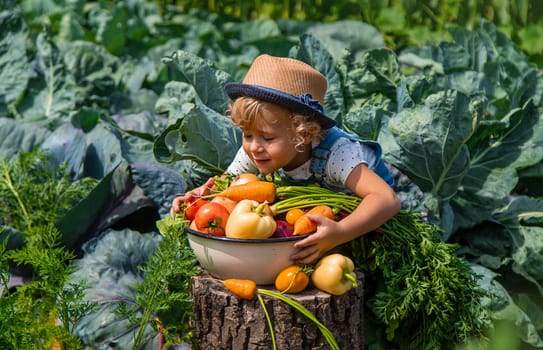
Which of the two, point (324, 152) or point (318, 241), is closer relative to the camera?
point (318, 241)

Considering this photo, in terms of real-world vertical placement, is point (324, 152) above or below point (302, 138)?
below

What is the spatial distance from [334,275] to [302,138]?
1.62ft

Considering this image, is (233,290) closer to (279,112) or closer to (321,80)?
(279,112)

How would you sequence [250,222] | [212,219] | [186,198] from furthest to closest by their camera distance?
[186,198] < [212,219] < [250,222]

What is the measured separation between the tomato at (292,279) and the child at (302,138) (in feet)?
0.13

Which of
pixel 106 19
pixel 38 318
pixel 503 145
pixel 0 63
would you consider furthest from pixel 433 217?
pixel 106 19

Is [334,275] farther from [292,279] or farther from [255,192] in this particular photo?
[255,192]

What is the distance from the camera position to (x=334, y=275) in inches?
106

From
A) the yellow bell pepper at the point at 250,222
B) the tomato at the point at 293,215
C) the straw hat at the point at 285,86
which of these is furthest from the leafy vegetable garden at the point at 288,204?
the straw hat at the point at 285,86

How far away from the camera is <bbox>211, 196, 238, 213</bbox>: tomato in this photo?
2807mm

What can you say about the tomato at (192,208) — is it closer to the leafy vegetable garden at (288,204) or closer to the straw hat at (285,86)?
the leafy vegetable garden at (288,204)

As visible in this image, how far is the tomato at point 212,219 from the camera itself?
8.94 ft

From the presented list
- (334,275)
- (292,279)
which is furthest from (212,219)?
(334,275)

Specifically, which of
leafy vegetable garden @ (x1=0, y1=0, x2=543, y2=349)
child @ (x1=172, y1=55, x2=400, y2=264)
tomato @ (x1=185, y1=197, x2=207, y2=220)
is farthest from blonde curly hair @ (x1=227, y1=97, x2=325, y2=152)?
tomato @ (x1=185, y1=197, x2=207, y2=220)
